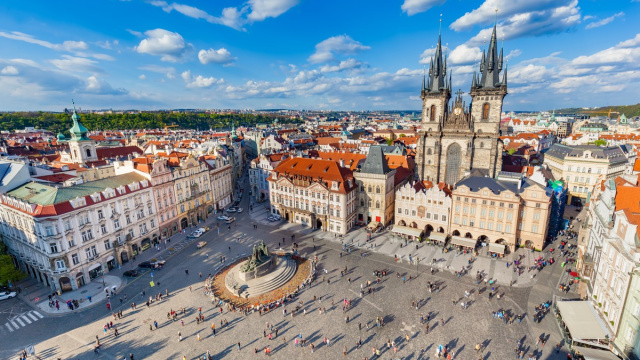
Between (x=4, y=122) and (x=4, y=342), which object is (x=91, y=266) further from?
(x=4, y=122)

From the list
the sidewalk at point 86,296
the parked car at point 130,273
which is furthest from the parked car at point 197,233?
the sidewalk at point 86,296

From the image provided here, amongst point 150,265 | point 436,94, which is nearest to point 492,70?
point 436,94

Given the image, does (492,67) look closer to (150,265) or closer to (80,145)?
(150,265)

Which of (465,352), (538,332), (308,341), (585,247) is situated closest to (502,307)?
(538,332)

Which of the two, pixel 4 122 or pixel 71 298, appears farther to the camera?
pixel 4 122

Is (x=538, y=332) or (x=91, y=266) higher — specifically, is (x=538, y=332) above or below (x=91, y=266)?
below

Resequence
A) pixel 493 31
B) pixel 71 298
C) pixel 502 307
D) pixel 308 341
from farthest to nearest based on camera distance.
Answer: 1. pixel 493 31
2. pixel 71 298
3. pixel 502 307
4. pixel 308 341

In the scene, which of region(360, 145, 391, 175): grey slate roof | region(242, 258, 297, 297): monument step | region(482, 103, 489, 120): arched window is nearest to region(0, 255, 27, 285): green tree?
region(242, 258, 297, 297): monument step
